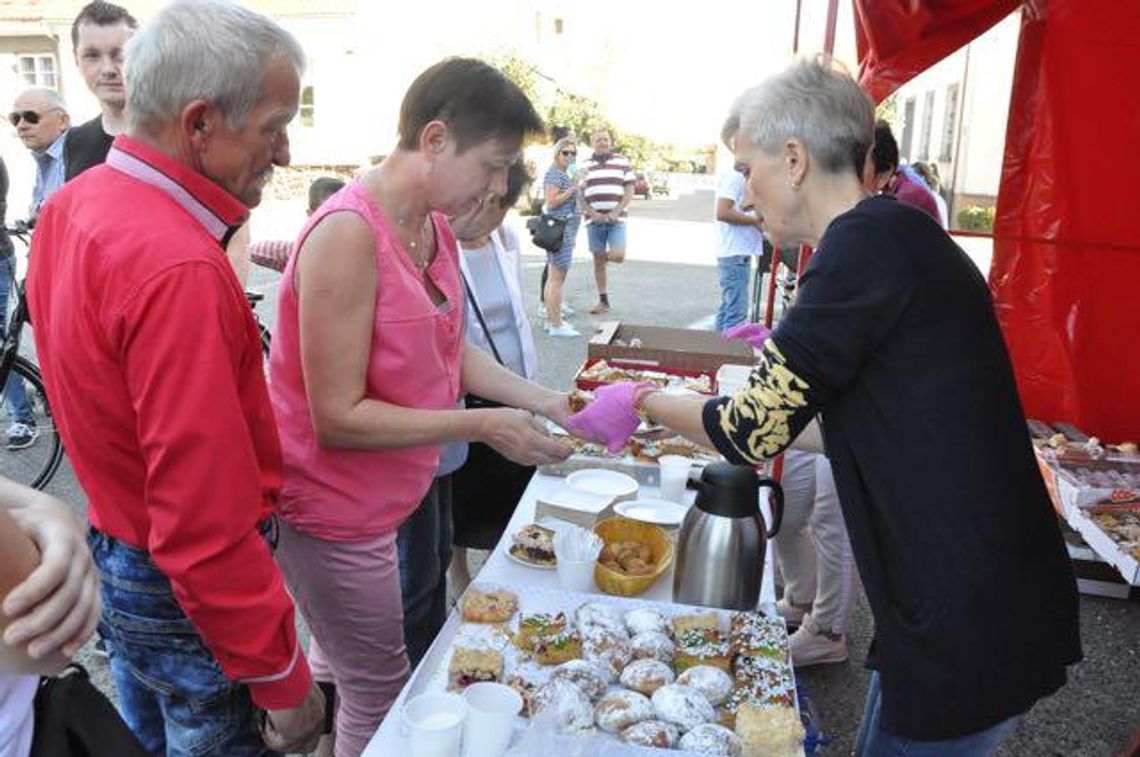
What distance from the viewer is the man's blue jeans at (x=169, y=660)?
4.33ft

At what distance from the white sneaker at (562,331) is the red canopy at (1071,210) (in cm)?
413

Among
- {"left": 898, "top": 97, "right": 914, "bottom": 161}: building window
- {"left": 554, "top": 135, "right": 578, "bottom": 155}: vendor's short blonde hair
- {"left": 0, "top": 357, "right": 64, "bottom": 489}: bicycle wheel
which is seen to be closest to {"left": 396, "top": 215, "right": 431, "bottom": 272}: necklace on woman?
{"left": 0, "top": 357, "right": 64, "bottom": 489}: bicycle wheel

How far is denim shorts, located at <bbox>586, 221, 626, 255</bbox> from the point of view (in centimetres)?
869

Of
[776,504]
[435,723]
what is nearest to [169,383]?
[435,723]

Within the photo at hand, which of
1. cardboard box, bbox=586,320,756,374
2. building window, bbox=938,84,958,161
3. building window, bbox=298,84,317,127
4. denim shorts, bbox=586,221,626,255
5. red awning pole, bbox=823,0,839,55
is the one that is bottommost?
cardboard box, bbox=586,320,756,374

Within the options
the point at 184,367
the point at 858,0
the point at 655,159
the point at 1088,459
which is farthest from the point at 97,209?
the point at 655,159

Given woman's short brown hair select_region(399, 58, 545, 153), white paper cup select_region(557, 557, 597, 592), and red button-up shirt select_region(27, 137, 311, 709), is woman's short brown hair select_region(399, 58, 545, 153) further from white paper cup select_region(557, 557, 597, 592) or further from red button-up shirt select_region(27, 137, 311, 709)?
white paper cup select_region(557, 557, 597, 592)

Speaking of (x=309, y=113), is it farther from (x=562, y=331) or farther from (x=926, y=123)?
(x=562, y=331)

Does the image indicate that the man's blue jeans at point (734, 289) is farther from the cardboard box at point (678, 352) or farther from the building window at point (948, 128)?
the building window at point (948, 128)

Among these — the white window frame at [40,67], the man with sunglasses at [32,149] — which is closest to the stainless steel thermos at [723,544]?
the man with sunglasses at [32,149]

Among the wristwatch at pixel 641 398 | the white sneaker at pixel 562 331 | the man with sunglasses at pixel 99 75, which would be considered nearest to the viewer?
the wristwatch at pixel 641 398

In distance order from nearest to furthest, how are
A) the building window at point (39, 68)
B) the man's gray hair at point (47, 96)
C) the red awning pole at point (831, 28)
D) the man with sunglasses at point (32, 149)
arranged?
the red awning pole at point (831, 28) → the man with sunglasses at point (32, 149) → the man's gray hair at point (47, 96) → the building window at point (39, 68)

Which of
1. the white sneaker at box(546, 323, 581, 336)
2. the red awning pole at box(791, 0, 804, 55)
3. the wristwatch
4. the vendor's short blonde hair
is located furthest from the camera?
the vendor's short blonde hair

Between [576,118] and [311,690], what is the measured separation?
1181 inches
